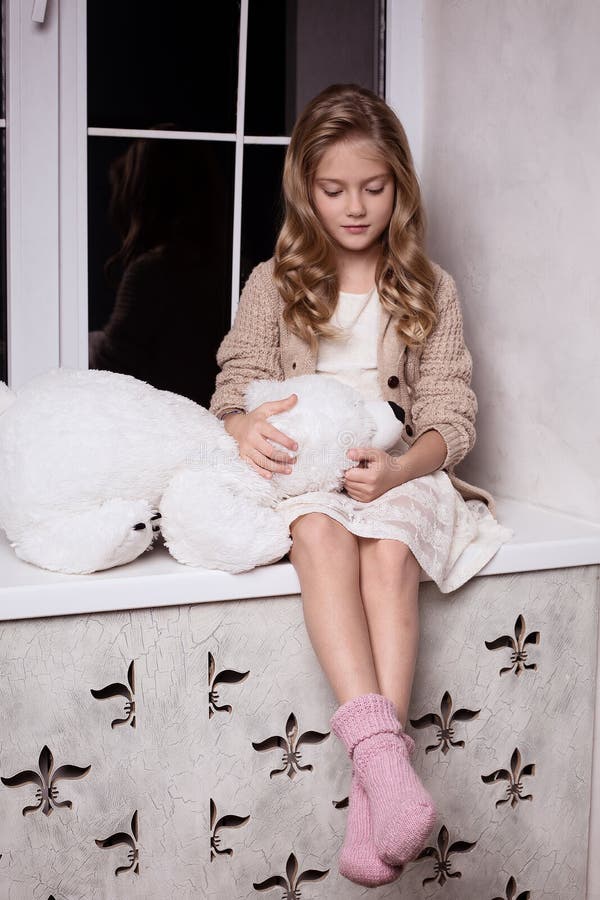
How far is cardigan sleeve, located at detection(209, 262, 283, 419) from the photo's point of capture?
146 cm

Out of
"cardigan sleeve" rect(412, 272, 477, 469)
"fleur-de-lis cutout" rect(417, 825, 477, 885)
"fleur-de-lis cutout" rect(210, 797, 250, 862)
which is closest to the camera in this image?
"fleur-de-lis cutout" rect(210, 797, 250, 862)

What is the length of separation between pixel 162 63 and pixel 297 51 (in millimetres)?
257

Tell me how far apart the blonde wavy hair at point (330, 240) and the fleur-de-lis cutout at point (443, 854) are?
743mm

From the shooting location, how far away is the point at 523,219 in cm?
149

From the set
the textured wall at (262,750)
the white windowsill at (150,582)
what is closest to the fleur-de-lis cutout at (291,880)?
the textured wall at (262,750)

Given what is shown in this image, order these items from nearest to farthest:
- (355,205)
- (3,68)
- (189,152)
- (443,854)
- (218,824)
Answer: (218,824)
(443,854)
(355,205)
(3,68)
(189,152)

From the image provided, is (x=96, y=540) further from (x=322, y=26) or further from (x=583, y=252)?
(x=322, y=26)

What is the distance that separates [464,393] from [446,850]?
0.67m

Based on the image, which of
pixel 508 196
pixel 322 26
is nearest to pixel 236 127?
pixel 322 26

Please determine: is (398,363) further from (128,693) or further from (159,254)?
(128,693)

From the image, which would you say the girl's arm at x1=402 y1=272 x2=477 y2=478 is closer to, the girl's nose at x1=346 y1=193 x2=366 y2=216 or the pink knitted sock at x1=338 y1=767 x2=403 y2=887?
the girl's nose at x1=346 y1=193 x2=366 y2=216

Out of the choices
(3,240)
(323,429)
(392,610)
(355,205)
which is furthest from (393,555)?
(3,240)

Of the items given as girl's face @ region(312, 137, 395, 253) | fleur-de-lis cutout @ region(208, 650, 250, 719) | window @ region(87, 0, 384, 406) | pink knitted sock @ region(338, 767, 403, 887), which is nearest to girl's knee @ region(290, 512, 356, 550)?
fleur-de-lis cutout @ region(208, 650, 250, 719)

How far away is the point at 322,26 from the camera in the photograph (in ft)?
5.55
